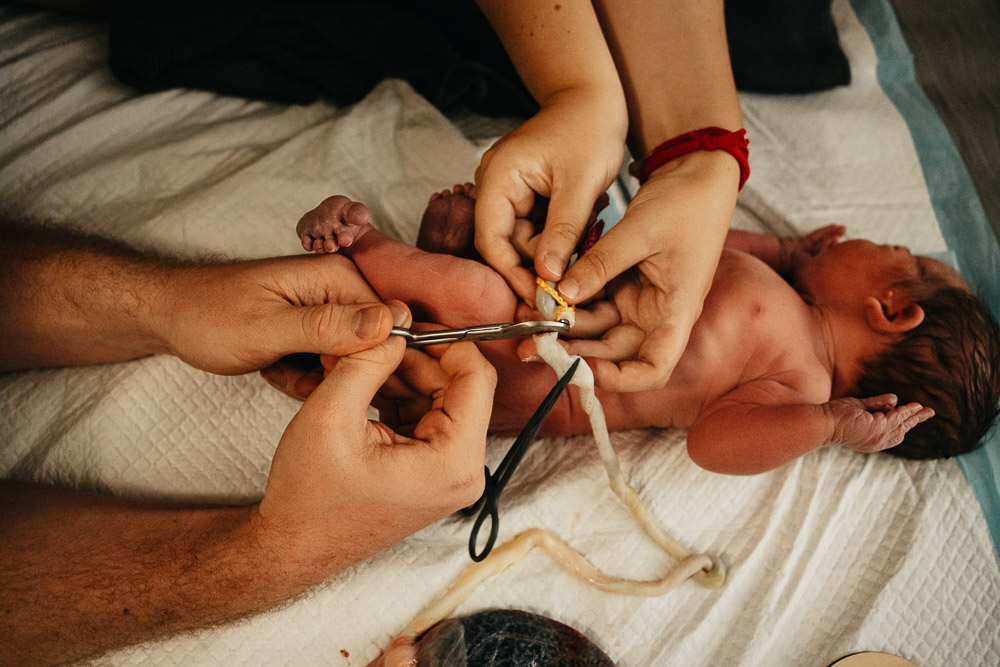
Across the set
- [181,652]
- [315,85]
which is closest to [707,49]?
[315,85]

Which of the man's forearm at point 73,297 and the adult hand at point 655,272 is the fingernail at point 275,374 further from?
the adult hand at point 655,272

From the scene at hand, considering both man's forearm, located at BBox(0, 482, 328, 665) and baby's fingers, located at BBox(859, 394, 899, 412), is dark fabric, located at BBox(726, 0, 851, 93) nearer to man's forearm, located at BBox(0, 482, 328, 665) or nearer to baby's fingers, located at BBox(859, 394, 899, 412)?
baby's fingers, located at BBox(859, 394, 899, 412)

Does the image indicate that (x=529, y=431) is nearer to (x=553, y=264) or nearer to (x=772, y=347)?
(x=553, y=264)

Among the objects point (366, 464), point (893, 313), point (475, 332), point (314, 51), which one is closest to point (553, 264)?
point (475, 332)

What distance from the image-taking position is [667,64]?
1245mm

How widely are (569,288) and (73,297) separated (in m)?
0.87

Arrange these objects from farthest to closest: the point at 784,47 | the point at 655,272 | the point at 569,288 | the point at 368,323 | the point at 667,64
Answer: the point at 784,47
the point at 667,64
the point at 655,272
the point at 569,288
the point at 368,323

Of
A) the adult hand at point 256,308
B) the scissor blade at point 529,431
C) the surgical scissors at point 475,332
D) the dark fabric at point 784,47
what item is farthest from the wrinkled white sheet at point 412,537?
the dark fabric at point 784,47

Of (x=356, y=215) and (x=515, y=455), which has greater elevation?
(x=356, y=215)

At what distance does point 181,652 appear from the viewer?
1017 millimetres

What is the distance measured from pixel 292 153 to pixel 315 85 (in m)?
0.23

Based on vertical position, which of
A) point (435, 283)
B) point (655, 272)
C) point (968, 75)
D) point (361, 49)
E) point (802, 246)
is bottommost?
point (802, 246)

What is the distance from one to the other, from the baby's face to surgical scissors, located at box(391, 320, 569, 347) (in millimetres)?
829

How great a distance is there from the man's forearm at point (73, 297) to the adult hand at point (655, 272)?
750mm
